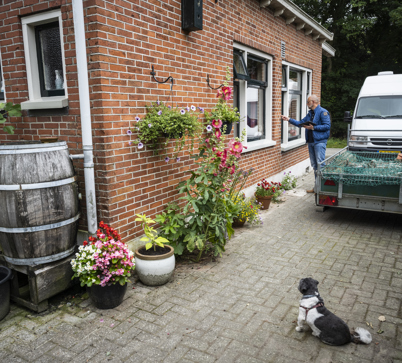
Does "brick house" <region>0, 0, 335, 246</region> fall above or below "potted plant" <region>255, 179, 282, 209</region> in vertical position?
above

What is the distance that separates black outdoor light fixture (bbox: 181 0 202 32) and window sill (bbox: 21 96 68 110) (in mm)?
1877

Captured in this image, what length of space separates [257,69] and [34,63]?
4.73 m

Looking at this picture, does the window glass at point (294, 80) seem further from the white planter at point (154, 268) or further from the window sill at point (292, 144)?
the white planter at point (154, 268)

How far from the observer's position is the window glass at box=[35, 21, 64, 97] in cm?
381

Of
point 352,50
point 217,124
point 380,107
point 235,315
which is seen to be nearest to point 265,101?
point 380,107

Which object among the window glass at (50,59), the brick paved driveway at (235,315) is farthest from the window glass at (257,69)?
the window glass at (50,59)

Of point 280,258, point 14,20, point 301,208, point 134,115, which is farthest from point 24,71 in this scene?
point 301,208

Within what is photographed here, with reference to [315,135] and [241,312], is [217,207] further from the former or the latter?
[315,135]

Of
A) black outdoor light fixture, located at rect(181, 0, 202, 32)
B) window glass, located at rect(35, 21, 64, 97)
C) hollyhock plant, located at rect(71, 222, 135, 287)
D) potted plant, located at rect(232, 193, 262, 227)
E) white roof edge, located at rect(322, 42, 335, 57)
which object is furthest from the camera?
white roof edge, located at rect(322, 42, 335, 57)

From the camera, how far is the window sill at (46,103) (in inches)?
145

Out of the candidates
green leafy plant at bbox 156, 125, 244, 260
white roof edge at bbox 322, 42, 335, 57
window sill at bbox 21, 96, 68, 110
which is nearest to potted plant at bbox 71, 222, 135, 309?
green leafy plant at bbox 156, 125, 244, 260

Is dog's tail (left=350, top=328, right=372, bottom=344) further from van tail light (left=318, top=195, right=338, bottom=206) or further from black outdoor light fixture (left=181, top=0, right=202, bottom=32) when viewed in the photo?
black outdoor light fixture (left=181, top=0, right=202, bottom=32)

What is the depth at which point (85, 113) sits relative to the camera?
3.41m

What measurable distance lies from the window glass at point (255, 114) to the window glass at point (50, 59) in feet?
13.2
